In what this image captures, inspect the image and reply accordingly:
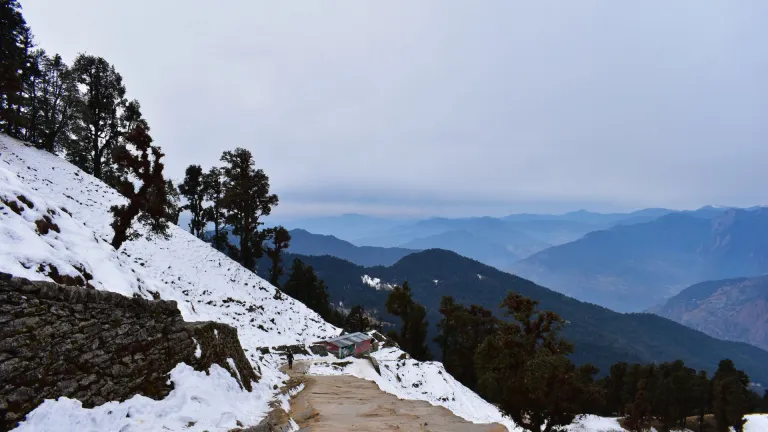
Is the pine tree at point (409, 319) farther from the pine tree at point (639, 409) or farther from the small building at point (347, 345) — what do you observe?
the pine tree at point (639, 409)

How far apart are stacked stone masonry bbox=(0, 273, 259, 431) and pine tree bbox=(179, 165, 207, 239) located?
47526 millimetres

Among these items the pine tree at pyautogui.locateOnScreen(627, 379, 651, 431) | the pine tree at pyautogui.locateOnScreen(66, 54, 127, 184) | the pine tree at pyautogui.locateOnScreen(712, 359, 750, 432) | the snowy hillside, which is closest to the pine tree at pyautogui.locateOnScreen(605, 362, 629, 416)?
the pine tree at pyautogui.locateOnScreen(627, 379, 651, 431)

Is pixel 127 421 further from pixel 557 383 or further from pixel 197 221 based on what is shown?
pixel 197 221

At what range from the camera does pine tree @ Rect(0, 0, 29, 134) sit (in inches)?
1145

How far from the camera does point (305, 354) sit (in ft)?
96.6

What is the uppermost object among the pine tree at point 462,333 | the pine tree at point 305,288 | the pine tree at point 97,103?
the pine tree at point 97,103

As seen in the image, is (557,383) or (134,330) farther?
(557,383)

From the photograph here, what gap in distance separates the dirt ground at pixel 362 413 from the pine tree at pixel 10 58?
114 feet

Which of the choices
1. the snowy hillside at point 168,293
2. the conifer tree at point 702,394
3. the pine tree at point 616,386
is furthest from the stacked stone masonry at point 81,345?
the pine tree at point 616,386

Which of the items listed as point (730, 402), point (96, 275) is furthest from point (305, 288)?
point (730, 402)

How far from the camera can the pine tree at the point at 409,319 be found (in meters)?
50.7

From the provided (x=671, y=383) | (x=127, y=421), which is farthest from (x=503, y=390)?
(x=671, y=383)

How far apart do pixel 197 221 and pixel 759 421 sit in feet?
273

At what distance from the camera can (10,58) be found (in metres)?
33.8
